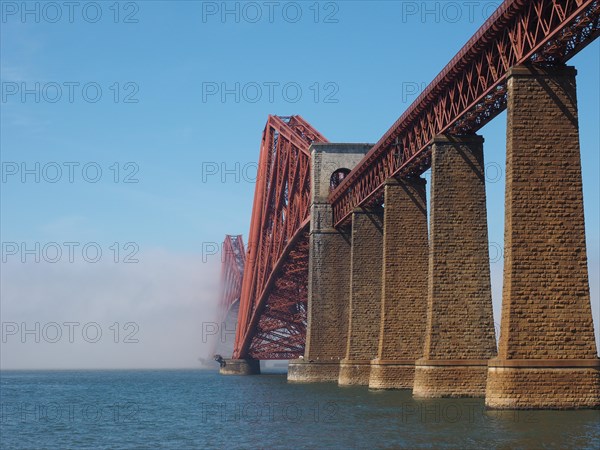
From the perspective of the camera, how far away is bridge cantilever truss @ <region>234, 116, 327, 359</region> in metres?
90.0

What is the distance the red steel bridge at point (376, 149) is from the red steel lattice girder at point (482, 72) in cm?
4

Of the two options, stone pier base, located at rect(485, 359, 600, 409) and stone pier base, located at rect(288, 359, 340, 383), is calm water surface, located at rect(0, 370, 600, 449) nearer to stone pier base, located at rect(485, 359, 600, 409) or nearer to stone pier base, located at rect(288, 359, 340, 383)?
stone pier base, located at rect(485, 359, 600, 409)

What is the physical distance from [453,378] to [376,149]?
62.7 ft

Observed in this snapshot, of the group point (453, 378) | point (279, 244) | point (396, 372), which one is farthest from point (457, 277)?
point (279, 244)

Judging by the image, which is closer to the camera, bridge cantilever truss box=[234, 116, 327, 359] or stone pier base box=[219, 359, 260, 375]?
bridge cantilever truss box=[234, 116, 327, 359]

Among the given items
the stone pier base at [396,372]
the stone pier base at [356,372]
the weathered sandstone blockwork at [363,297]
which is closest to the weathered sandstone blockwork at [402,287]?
the stone pier base at [396,372]

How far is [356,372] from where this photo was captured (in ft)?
213

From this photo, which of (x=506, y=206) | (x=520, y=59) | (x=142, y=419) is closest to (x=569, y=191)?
(x=506, y=206)

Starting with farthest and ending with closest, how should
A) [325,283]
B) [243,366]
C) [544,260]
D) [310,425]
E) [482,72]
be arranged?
[243,366] → [325,283] → [482,72] → [310,425] → [544,260]

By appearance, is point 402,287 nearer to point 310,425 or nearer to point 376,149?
point 376,149

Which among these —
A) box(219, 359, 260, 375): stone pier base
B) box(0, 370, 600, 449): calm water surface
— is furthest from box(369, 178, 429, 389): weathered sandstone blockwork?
box(219, 359, 260, 375): stone pier base

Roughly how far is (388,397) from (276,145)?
175 ft

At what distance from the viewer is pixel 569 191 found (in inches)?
1411

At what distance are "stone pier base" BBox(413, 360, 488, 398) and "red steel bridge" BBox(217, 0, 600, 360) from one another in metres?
10.0
